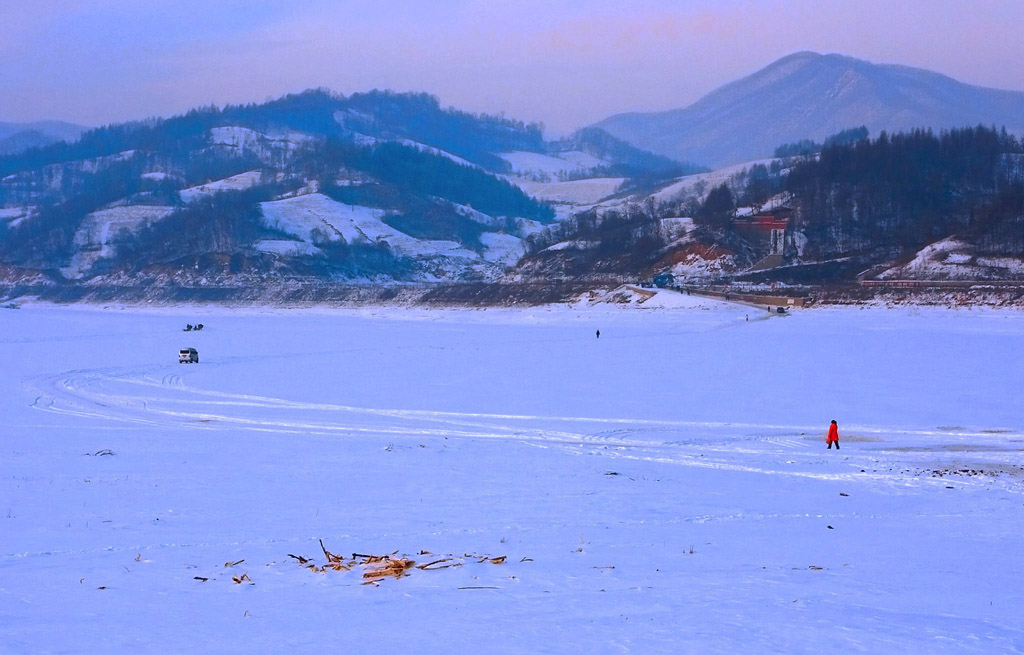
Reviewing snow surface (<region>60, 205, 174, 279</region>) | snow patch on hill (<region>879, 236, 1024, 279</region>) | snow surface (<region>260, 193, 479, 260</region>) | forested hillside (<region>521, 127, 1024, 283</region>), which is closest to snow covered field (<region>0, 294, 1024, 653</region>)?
snow patch on hill (<region>879, 236, 1024, 279</region>)

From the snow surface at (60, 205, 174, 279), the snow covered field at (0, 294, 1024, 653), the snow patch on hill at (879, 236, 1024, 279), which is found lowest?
the snow covered field at (0, 294, 1024, 653)

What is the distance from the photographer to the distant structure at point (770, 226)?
4481 inches

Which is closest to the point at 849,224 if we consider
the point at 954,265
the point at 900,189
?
the point at 900,189

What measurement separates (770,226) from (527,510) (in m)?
109

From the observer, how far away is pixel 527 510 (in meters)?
16.3

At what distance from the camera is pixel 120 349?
59.1 m

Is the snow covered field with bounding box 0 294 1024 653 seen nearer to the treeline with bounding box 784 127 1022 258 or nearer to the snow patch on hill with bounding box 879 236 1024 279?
the snow patch on hill with bounding box 879 236 1024 279

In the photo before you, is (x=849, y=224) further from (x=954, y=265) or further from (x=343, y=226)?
(x=343, y=226)

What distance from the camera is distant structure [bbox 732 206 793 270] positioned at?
373 feet

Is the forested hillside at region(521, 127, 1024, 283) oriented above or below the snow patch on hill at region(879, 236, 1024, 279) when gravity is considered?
above

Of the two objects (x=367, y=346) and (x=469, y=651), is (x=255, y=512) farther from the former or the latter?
(x=367, y=346)

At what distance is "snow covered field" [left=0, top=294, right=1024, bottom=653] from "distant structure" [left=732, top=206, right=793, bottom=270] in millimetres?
74764

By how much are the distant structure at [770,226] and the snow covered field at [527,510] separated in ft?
245

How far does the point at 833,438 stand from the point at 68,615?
17290 mm
